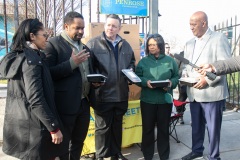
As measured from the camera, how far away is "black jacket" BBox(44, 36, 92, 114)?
2414mm

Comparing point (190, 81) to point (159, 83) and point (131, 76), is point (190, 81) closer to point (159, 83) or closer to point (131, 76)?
point (159, 83)

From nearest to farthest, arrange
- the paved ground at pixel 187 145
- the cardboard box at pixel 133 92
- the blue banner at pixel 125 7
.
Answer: the paved ground at pixel 187 145 → the cardboard box at pixel 133 92 → the blue banner at pixel 125 7

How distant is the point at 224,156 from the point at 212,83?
1.27m

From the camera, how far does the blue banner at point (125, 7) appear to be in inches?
154

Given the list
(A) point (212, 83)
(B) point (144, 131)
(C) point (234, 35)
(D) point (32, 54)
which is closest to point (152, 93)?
(B) point (144, 131)

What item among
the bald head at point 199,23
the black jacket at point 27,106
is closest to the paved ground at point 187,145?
the black jacket at point 27,106

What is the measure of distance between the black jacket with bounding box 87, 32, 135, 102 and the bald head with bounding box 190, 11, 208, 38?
950mm

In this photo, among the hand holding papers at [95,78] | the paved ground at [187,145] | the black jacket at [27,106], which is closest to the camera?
the black jacket at [27,106]

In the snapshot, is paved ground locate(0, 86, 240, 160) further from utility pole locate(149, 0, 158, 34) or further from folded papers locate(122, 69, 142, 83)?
utility pole locate(149, 0, 158, 34)

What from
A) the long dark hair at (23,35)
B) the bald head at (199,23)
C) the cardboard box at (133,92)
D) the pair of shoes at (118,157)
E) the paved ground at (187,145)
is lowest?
the paved ground at (187,145)

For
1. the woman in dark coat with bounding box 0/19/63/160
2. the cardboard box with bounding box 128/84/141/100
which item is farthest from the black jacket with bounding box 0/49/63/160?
the cardboard box with bounding box 128/84/141/100

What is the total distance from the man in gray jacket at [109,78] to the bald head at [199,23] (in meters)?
0.89

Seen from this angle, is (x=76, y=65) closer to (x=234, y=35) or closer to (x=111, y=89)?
(x=111, y=89)

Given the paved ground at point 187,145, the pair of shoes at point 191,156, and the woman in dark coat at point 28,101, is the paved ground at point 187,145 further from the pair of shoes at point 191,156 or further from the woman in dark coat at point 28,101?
the woman in dark coat at point 28,101
